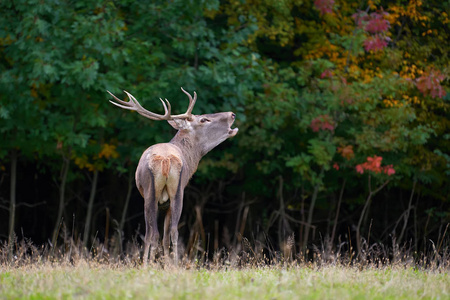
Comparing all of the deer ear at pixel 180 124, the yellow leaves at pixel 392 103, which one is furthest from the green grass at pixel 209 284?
the yellow leaves at pixel 392 103

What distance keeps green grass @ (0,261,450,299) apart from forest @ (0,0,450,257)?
531cm

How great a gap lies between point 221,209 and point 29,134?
6556 millimetres

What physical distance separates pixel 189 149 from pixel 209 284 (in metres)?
3.02

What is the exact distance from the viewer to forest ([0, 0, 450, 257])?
12922 millimetres

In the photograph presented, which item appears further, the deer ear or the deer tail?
the deer ear

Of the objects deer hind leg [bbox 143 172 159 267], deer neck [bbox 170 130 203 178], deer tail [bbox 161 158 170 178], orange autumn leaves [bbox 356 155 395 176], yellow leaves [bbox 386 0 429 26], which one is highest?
yellow leaves [bbox 386 0 429 26]

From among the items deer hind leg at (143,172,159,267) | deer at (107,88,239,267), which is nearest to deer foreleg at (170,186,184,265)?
deer at (107,88,239,267)

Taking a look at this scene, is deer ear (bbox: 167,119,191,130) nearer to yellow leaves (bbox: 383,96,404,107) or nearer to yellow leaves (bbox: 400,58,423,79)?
yellow leaves (bbox: 383,96,404,107)

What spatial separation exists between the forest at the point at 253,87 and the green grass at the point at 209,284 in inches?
209

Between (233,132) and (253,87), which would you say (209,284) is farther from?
(253,87)

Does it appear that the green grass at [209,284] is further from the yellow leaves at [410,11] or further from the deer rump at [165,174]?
the yellow leaves at [410,11]

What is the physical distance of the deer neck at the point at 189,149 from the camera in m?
8.46

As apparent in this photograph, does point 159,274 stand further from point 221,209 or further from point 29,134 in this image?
point 221,209

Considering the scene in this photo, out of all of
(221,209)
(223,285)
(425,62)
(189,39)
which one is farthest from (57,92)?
(223,285)
